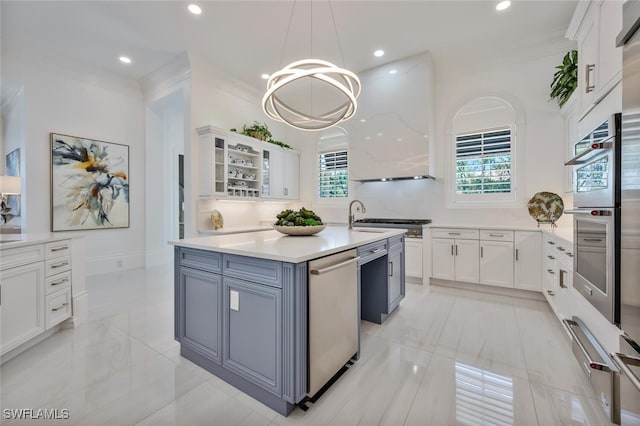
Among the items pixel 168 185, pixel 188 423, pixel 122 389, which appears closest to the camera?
pixel 188 423

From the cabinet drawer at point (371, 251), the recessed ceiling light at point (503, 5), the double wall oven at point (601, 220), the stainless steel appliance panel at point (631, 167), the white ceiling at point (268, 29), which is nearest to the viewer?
the stainless steel appliance panel at point (631, 167)

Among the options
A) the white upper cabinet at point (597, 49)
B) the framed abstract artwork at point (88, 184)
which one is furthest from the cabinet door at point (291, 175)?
the white upper cabinet at point (597, 49)

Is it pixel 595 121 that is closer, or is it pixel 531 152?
pixel 595 121

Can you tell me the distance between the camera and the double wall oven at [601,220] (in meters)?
1.34

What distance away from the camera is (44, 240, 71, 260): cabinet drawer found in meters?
2.33

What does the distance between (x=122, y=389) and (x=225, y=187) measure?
121 inches

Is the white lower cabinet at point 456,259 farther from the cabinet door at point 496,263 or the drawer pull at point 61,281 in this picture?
the drawer pull at point 61,281

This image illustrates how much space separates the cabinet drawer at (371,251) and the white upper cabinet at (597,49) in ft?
6.03

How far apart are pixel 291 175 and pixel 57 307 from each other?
13.5 feet

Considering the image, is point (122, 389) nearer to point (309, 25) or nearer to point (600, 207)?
point (600, 207)

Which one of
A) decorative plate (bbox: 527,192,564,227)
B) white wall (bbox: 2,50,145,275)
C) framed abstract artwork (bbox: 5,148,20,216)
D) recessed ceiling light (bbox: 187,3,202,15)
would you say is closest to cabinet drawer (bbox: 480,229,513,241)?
decorative plate (bbox: 527,192,564,227)

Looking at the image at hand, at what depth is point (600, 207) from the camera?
1.49 meters

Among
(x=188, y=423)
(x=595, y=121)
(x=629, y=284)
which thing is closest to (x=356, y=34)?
(x=595, y=121)

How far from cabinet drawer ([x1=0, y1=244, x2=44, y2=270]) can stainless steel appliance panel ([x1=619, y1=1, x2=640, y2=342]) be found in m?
3.62
